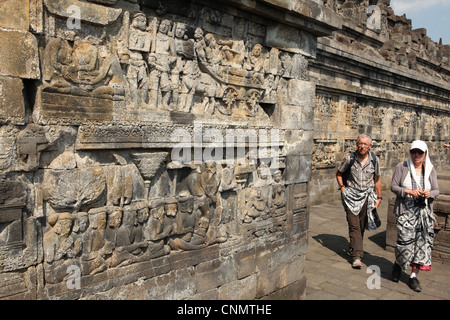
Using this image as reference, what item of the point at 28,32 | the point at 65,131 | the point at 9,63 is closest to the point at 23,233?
→ the point at 65,131

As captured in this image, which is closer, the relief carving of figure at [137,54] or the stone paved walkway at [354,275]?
the relief carving of figure at [137,54]

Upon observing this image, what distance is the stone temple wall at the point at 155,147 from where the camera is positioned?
2.58m

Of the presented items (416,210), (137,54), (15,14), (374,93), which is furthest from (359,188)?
(374,93)

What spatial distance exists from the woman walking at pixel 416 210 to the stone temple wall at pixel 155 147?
1205 mm

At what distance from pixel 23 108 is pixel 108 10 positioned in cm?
94

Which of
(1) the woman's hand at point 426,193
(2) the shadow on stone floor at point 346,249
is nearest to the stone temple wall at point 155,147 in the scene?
(1) the woman's hand at point 426,193

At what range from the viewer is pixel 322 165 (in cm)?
1029

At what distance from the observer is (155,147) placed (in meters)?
3.25

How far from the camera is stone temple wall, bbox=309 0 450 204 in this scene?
33.3 ft

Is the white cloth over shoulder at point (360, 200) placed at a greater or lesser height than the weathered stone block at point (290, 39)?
lesser

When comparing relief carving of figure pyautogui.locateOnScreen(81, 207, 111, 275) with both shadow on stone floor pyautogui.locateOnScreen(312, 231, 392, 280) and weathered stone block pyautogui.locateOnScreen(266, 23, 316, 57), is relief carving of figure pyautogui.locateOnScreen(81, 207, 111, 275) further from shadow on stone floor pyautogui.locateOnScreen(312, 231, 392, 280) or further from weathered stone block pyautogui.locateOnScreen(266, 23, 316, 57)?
shadow on stone floor pyautogui.locateOnScreen(312, 231, 392, 280)

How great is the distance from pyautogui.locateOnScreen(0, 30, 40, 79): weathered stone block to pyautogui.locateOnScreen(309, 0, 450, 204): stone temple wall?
7.72 metres

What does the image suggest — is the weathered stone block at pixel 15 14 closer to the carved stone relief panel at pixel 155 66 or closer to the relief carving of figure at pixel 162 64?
the carved stone relief panel at pixel 155 66

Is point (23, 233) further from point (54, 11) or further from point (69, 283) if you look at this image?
point (54, 11)
